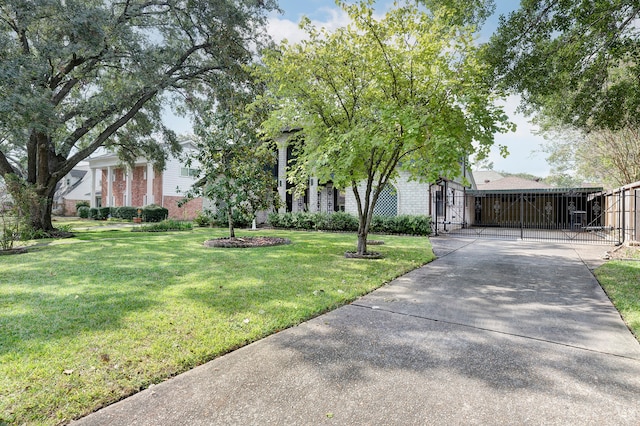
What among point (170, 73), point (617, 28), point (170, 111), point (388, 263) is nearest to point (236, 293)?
point (388, 263)

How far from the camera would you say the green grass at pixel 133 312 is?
7.82 feet

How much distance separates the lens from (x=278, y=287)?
509 centimetres

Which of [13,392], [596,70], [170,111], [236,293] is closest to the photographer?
[13,392]

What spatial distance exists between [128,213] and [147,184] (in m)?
3.08

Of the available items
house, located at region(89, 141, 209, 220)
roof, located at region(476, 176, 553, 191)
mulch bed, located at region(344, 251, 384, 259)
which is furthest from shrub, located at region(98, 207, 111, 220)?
roof, located at region(476, 176, 553, 191)

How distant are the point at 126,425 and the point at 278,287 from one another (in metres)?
3.14

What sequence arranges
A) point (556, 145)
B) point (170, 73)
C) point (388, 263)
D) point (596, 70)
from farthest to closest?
point (556, 145)
point (170, 73)
point (596, 70)
point (388, 263)

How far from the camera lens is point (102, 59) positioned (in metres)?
11.1

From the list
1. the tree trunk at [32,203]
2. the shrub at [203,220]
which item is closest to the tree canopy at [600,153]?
the shrub at [203,220]

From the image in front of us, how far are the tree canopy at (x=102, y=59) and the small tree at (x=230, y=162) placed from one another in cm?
305

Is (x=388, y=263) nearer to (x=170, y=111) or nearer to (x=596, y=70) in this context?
(x=596, y=70)

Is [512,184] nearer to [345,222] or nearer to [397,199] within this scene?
[397,199]

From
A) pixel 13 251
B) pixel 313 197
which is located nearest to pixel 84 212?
pixel 313 197

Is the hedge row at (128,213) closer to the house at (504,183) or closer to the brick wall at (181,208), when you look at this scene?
the brick wall at (181,208)
